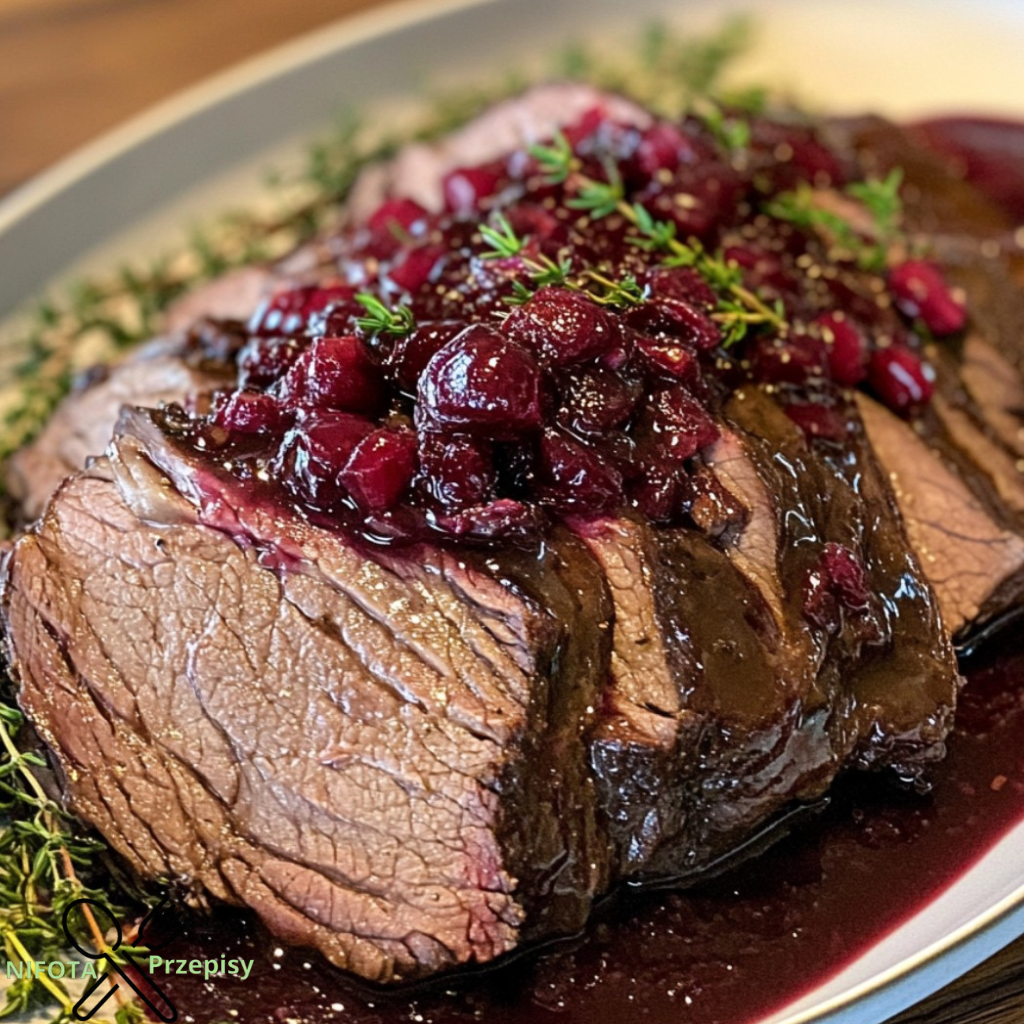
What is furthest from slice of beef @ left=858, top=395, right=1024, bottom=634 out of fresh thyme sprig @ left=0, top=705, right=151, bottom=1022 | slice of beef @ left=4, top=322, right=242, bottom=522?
fresh thyme sprig @ left=0, top=705, right=151, bottom=1022

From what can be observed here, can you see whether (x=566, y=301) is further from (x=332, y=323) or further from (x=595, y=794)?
(x=595, y=794)

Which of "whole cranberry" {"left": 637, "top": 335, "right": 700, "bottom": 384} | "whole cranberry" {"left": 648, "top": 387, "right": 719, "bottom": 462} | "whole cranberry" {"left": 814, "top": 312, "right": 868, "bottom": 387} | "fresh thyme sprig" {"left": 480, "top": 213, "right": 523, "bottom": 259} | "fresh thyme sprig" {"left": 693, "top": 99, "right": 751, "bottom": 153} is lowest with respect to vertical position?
"whole cranberry" {"left": 814, "top": 312, "right": 868, "bottom": 387}

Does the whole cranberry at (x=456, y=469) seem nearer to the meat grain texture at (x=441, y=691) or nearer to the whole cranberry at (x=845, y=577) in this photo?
the meat grain texture at (x=441, y=691)

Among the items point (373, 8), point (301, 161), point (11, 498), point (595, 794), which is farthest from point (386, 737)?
point (373, 8)

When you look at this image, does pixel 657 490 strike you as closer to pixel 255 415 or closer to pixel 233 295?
pixel 255 415

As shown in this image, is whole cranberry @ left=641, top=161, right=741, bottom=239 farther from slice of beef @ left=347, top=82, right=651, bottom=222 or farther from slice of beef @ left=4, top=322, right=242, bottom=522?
slice of beef @ left=4, top=322, right=242, bottom=522

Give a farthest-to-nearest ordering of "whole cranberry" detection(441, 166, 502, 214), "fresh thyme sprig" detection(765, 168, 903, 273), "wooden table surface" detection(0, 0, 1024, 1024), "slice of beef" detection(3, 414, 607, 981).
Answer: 1. "wooden table surface" detection(0, 0, 1024, 1024)
2. "whole cranberry" detection(441, 166, 502, 214)
3. "fresh thyme sprig" detection(765, 168, 903, 273)
4. "slice of beef" detection(3, 414, 607, 981)

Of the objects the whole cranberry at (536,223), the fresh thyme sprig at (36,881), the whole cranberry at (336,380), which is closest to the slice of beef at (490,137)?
the whole cranberry at (536,223)
